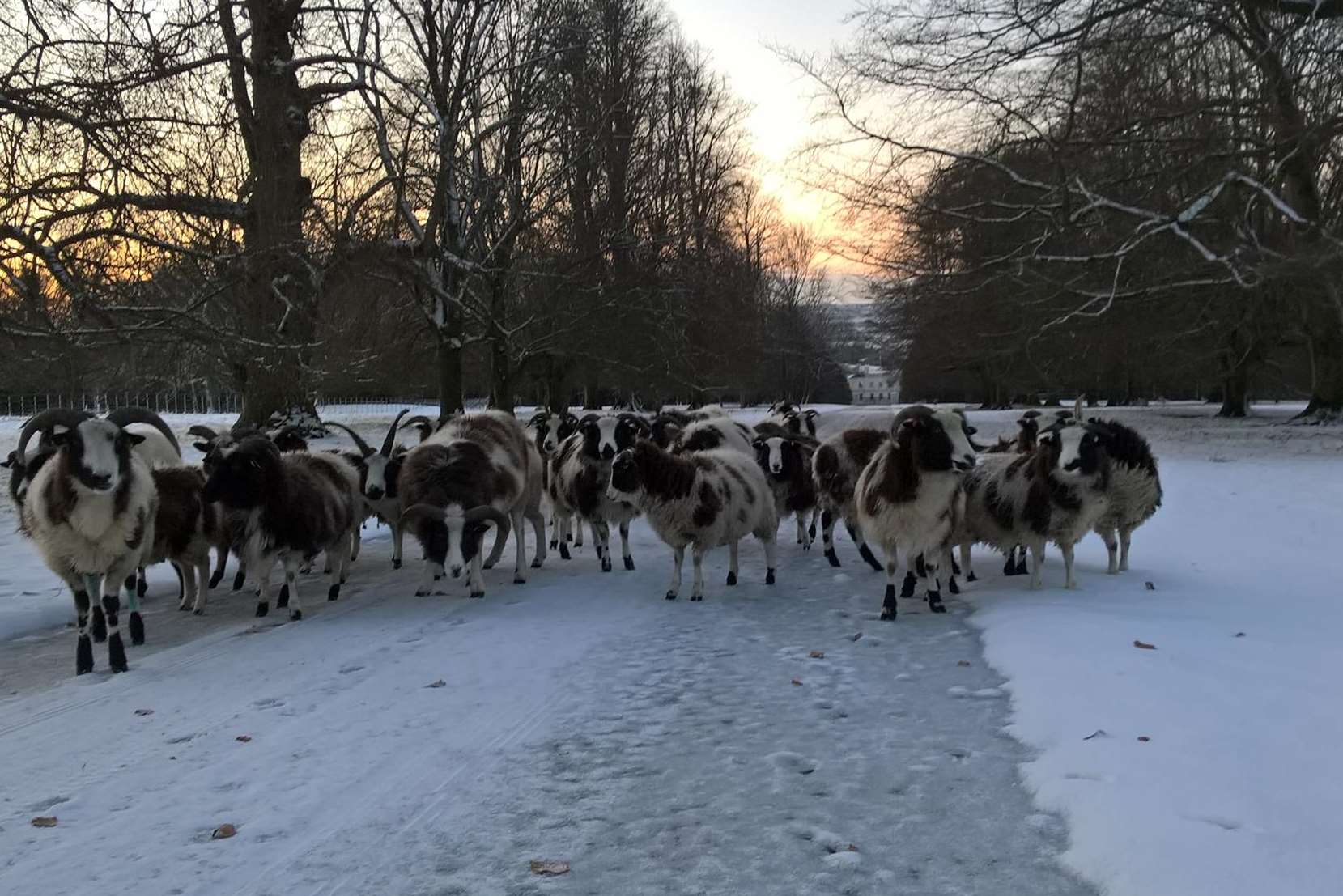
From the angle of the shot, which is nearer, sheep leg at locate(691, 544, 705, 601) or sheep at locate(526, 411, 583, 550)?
sheep leg at locate(691, 544, 705, 601)

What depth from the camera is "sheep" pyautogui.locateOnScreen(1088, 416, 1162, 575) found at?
9.70 metres

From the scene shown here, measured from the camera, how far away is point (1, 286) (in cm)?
1082

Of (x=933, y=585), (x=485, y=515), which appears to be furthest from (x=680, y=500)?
(x=933, y=585)

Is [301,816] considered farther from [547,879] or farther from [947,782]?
[947,782]

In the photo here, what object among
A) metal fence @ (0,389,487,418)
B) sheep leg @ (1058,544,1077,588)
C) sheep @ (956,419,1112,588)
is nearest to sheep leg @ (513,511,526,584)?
sheep @ (956,419,1112,588)

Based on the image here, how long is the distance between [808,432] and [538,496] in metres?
7.28

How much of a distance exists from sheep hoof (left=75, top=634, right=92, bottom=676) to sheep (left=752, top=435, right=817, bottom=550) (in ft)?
24.5

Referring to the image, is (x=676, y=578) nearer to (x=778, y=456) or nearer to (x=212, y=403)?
(x=778, y=456)

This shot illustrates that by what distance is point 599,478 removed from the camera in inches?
444

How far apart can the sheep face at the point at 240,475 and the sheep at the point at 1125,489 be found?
323 inches

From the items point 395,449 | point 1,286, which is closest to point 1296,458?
point 395,449

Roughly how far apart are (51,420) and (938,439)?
737 cm

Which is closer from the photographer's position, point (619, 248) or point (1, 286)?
point (1, 286)

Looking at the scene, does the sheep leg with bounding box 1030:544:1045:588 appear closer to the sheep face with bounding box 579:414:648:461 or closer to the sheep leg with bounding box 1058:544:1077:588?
the sheep leg with bounding box 1058:544:1077:588
